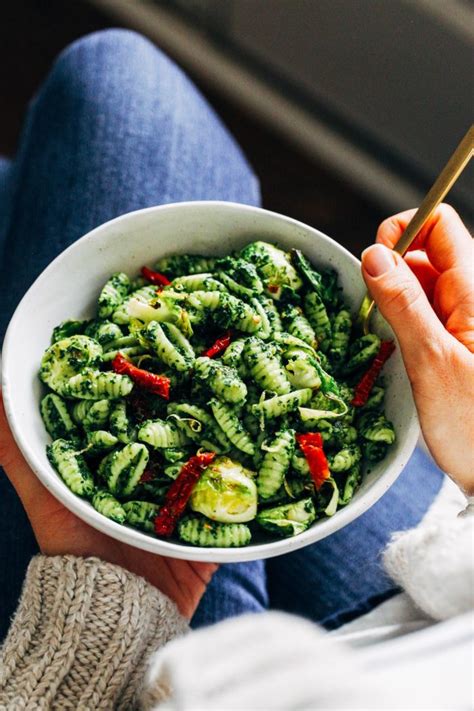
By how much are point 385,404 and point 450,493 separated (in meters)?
0.34

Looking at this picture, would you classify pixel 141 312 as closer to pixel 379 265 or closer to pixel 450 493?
pixel 379 265

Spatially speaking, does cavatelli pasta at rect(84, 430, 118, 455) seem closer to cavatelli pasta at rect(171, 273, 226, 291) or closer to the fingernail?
cavatelli pasta at rect(171, 273, 226, 291)

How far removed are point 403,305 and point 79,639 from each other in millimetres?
487

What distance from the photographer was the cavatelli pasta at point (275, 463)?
0.71m

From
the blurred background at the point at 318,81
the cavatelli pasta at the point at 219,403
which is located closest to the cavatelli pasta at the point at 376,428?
the cavatelli pasta at the point at 219,403

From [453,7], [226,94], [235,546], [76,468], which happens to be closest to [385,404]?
[235,546]

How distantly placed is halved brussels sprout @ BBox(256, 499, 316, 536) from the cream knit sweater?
0.11 metres

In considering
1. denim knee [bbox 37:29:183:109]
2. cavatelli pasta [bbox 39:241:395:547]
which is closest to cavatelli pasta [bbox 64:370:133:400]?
cavatelli pasta [bbox 39:241:395:547]

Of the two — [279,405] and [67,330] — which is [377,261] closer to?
[279,405]

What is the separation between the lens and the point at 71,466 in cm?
73

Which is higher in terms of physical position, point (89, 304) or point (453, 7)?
point (453, 7)

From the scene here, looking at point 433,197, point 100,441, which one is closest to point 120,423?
point 100,441

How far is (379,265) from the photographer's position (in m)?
0.78

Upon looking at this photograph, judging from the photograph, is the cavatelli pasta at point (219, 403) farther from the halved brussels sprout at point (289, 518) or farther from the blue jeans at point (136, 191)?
the blue jeans at point (136, 191)
